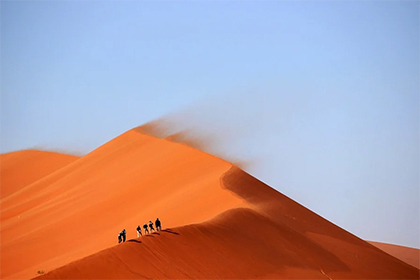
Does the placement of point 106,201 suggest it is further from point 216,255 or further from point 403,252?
point 403,252

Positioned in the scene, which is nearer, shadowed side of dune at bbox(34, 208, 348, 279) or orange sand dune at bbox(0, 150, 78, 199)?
shadowed side of dune at bbox(34, 208, 348, 279)

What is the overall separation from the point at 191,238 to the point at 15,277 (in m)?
11.1

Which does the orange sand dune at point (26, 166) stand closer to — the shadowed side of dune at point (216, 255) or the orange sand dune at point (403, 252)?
the orange sand dune at point (403, 252)

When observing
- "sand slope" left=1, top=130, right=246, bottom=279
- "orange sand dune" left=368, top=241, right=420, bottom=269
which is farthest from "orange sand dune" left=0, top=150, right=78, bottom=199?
"orange sand dune" left=368, top=241, right=420, bottom=269

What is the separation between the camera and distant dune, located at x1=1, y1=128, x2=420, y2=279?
21.2 m

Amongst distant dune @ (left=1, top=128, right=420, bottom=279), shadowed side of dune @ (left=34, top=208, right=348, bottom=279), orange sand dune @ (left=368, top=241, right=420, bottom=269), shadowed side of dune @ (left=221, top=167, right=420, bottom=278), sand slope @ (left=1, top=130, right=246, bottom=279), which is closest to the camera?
shadowed side of dune @ (left=34, top=208, right=348, bottom=279)

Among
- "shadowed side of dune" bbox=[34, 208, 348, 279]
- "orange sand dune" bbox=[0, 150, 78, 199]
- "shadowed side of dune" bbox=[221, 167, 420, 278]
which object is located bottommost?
"shadowed side of dune" bbox=[34, 208, 348, 279]

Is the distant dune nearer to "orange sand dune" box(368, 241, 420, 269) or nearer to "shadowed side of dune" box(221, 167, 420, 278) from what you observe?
"shadowed side of dune" box(221, 167, 420, 278)

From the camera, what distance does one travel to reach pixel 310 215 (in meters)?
35.3

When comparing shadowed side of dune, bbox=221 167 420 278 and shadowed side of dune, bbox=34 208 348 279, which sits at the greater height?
shadowed side of dune, bbox=221 167 420 278

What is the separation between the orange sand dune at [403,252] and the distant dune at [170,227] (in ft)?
61.4

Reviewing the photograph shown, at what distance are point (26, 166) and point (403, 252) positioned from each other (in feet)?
134

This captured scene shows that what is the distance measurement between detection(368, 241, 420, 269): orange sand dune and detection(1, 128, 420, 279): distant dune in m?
18.7

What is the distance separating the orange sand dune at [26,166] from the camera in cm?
6028
